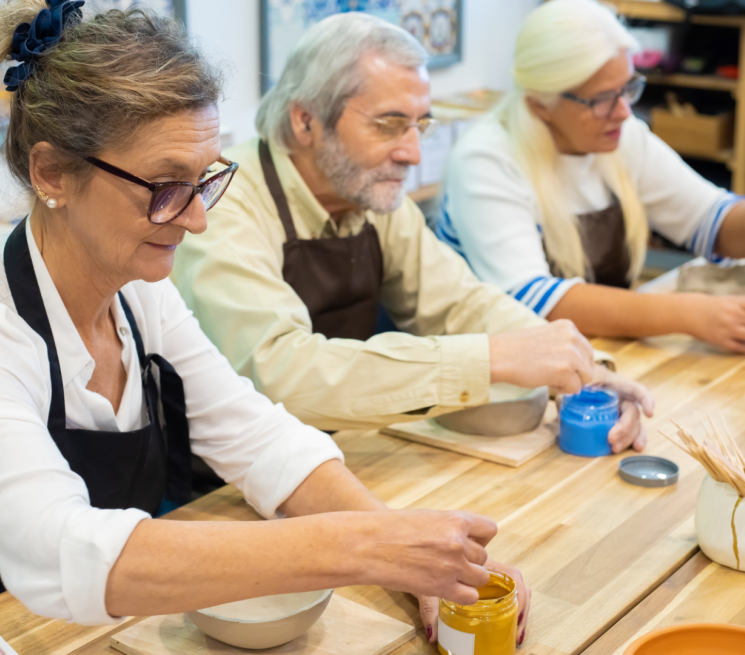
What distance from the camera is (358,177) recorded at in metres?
1.87

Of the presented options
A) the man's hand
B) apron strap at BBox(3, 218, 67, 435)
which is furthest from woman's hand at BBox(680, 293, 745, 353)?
apron strap at BBox(3, 218, 67, 435)

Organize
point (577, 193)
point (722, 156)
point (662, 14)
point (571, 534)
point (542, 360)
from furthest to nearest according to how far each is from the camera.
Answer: point (722, 156) < point (662, 14) < point (577, 193) < point (542, 360) < point (571, 534)

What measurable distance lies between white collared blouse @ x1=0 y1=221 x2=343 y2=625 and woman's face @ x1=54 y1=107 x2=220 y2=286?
9 cm

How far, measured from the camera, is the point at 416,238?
6.91ft

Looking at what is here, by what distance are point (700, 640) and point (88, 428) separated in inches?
32.9

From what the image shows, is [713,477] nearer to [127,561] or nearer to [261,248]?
[127,561]

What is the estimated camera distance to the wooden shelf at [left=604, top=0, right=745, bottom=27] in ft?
13.8

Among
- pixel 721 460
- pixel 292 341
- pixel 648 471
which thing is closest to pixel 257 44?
pixel 292 341

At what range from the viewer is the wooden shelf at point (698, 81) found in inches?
171

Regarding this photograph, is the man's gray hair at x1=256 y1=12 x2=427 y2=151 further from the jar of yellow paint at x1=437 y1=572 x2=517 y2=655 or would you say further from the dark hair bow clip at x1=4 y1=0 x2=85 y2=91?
the jar of yellow paint at x1=437 y1=572 x2=517 y2=655

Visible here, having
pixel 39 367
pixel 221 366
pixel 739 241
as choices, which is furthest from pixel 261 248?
pixel 739 241

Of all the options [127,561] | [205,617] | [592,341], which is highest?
[127,561]

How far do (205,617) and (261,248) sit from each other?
2.90 ft

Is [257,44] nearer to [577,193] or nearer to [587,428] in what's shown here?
[577,193]
